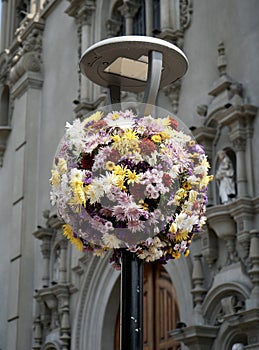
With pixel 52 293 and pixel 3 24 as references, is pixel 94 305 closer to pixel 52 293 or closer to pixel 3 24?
pixel 52 293

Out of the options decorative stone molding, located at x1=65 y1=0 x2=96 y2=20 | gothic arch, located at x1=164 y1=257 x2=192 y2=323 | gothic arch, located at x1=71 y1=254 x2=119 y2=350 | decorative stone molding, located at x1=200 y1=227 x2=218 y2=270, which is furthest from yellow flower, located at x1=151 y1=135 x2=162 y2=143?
decorative stone molding, located at x1=65 y1=0 x2=96 y2=20

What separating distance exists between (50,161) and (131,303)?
11747 millimetres

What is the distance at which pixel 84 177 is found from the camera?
4.94m

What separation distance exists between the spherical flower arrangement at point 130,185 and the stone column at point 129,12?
30.3ft

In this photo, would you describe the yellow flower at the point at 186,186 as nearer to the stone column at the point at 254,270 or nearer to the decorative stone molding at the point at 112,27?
the stone column at the point at 254,270

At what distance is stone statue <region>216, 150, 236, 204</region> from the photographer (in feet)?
32.3

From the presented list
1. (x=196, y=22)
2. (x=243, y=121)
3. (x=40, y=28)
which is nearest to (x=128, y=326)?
(x=243, y=121)

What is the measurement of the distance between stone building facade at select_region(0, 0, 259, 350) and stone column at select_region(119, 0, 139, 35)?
0.8 inches

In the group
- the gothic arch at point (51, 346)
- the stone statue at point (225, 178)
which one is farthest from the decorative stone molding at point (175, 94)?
the gothic arch at point (51, 346)

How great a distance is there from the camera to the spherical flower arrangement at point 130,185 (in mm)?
4777

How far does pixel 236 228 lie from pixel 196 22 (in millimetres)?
3664

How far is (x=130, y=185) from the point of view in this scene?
190 inches

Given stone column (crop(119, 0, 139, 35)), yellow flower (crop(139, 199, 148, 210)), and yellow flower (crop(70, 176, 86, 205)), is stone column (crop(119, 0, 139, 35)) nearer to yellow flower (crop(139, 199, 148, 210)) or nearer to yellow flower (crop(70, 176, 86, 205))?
yellow flower (crop(70, 176, 86, 205))

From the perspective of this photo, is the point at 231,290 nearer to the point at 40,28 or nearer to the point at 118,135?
the point at 118,135
